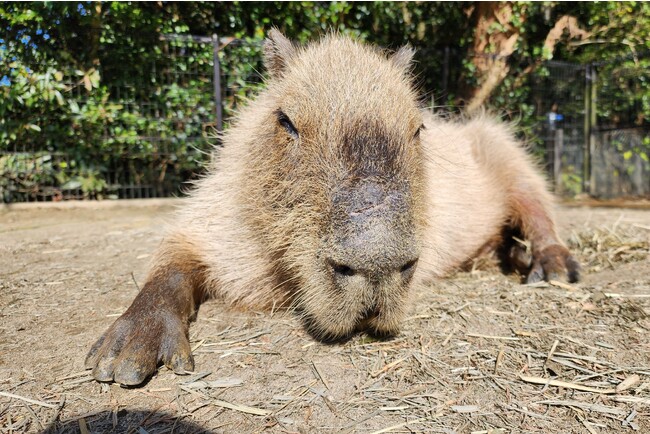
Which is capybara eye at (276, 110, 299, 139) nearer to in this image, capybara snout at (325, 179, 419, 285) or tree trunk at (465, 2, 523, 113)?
capybara snout at (325, 179, 419, 285)

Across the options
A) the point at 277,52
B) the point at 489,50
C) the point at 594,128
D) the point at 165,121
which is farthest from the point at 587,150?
the point at 277,52

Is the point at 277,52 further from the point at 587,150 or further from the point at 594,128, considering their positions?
the point at 594,128

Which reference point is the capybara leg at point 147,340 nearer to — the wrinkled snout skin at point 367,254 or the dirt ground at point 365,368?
the dirt ground at point 365,368

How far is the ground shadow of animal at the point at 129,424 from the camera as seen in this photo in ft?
4.39

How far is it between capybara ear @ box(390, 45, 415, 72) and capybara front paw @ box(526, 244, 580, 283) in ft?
5.11

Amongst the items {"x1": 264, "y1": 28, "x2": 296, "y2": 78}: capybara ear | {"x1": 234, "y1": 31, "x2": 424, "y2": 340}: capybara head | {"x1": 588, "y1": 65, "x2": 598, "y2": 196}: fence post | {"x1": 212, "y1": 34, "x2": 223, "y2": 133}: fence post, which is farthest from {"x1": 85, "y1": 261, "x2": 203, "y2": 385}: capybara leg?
{"x1": 588, "y1": 65, "x2": 598, "y2": 196}: fence post

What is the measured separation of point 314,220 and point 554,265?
1.98 metres

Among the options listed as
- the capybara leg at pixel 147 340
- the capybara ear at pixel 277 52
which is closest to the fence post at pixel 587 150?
the capybara ear at pixel 277 52

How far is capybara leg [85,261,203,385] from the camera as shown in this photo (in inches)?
63.2

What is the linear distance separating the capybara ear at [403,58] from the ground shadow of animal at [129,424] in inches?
80.9

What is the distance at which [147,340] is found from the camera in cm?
173

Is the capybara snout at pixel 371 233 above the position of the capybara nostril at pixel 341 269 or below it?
above

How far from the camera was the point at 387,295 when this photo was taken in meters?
1.54

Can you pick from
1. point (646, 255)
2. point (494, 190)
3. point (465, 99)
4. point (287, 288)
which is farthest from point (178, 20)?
point (646, 255)
